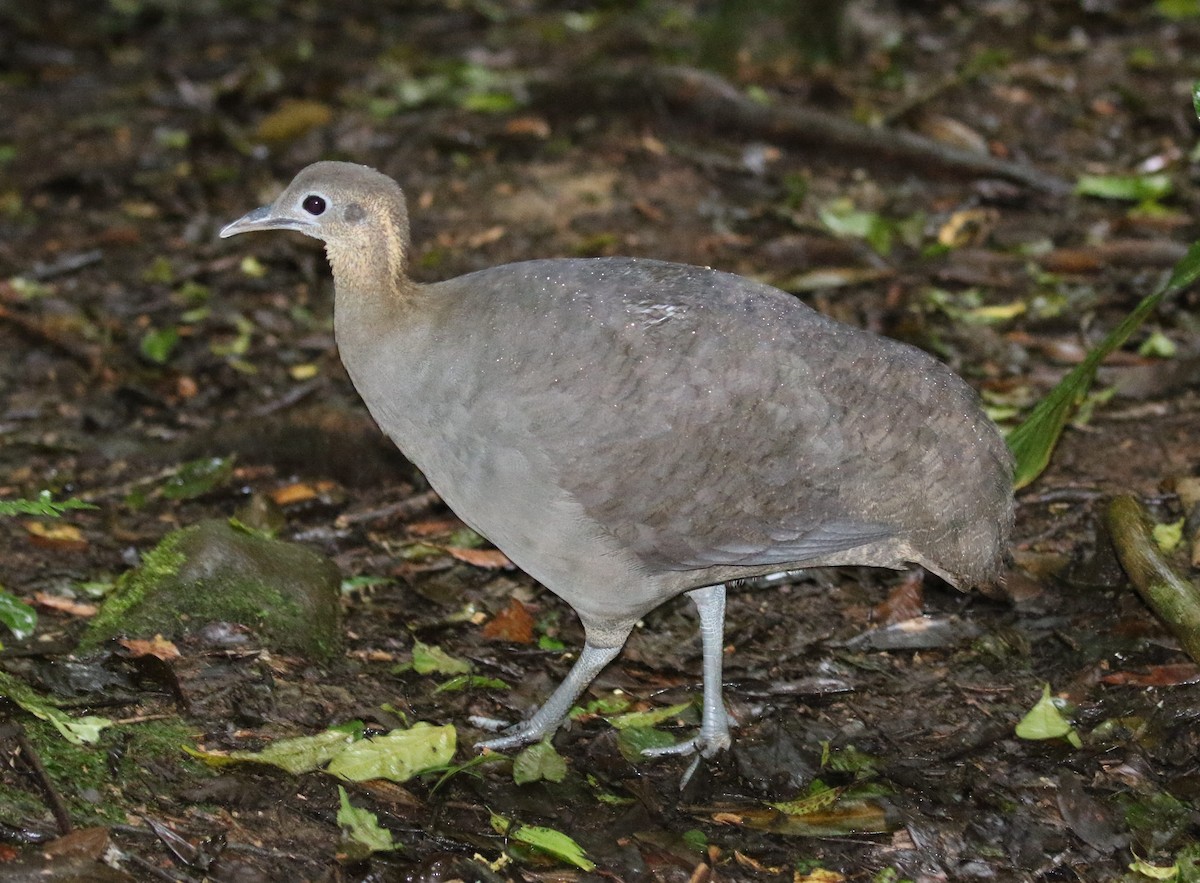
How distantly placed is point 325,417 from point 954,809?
332cm

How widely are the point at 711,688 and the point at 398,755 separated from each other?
Answer: 1101 mm

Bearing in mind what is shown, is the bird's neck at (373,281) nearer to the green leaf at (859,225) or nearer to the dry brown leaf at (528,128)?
the green leaf at (859,225)

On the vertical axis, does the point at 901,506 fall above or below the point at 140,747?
above

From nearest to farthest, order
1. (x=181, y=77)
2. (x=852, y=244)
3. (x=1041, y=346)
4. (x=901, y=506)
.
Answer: (x=901, y=506), (x=1041, y=346), (x=852, y=244), (x=181, y=77)

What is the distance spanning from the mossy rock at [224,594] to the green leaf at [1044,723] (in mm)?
2407

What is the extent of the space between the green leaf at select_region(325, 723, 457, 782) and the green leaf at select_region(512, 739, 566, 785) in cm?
22

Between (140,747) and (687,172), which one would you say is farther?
(687,172)

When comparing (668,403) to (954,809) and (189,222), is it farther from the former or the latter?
(189,222)

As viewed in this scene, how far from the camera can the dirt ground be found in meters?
4.44

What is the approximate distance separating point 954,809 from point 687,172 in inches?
211

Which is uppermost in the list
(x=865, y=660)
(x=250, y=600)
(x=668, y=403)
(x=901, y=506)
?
(x=668, y=403)

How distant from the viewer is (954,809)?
15.1ft

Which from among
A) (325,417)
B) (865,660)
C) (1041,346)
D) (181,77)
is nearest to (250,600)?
(325,417)

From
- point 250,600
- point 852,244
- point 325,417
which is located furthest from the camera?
point 852,244
